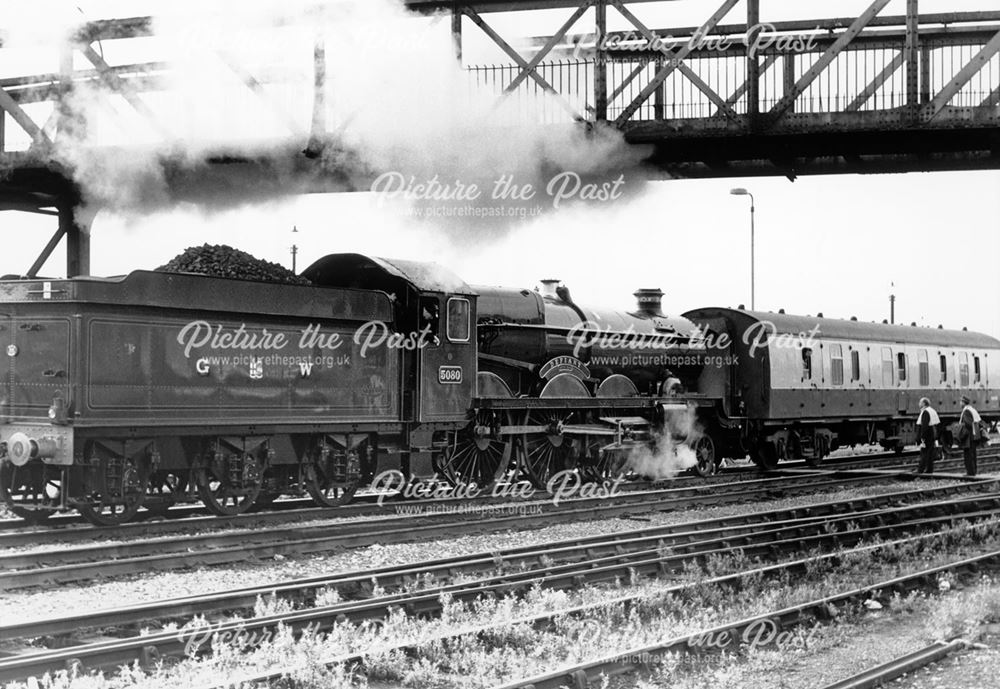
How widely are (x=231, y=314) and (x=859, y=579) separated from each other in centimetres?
745

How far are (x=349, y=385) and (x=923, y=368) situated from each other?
18469 millimetres

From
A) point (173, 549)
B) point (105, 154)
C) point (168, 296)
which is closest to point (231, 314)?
point (168, 296)

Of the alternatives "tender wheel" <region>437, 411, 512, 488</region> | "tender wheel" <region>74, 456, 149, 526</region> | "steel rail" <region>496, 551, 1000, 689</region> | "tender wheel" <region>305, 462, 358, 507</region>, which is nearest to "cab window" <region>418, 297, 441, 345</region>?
"tender wheel" <region>437, 411, 512, 488</region>

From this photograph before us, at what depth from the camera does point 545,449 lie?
57.3 ft

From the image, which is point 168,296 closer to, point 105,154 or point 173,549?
point 105,154

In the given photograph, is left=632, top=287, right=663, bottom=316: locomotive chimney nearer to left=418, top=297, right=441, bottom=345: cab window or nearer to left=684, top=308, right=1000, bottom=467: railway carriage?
left=684, top=308, right=1000, bottom=467: railway carriage

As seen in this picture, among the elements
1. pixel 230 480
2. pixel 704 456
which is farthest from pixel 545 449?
pixel 230 480

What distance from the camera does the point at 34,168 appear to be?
12.5 metres

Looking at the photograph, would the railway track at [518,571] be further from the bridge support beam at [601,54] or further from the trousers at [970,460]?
the bridge support beam at [601,54]

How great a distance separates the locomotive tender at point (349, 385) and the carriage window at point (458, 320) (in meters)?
0.03

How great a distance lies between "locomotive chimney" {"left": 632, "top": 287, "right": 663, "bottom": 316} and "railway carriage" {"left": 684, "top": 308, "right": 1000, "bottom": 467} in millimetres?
1831

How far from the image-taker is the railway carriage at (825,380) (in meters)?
21.9

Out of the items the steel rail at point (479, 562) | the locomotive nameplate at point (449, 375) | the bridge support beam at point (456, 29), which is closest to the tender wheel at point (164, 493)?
the locomotive nameplate at point (449, 375)

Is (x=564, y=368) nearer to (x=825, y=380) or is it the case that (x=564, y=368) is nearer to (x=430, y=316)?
(x=430, y=316)
